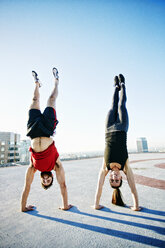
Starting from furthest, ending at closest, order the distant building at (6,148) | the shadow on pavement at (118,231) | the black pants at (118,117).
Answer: the distant building at (6,148) < the black pants at (118,117) < the shadow on pavement at (118,231)

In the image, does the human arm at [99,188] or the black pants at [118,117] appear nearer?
the human arm at [99,188]

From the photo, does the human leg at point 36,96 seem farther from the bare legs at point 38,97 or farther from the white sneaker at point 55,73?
the white sneaker at point 55,73

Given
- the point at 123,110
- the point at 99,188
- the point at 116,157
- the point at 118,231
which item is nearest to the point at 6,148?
the point at 99,188

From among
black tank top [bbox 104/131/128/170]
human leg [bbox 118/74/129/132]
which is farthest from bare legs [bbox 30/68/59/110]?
human leg [bbox 118/74/129/132]

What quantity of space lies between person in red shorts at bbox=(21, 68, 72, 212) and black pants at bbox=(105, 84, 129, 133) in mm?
1543

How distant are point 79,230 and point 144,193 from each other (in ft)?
9.01

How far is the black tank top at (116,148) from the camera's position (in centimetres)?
296

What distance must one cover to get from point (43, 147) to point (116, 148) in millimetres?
1780

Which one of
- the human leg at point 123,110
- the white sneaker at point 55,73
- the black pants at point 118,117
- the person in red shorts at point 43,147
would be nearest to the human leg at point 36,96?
the person in red shorts at point 43,147

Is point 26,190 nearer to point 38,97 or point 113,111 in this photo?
point 38,97

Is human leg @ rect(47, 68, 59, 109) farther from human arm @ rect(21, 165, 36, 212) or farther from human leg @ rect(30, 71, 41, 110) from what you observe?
human arm @ rect(21, 165, 36, 212)

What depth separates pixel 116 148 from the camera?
3.06 metres

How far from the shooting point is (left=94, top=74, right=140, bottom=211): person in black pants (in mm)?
2936

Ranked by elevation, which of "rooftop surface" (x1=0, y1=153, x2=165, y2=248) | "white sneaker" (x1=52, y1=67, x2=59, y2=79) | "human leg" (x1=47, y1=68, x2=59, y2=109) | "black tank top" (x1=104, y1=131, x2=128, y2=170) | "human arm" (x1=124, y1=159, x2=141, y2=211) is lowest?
"rooftop surface" (x1=0, y1=153, x2=165, y2=248)
